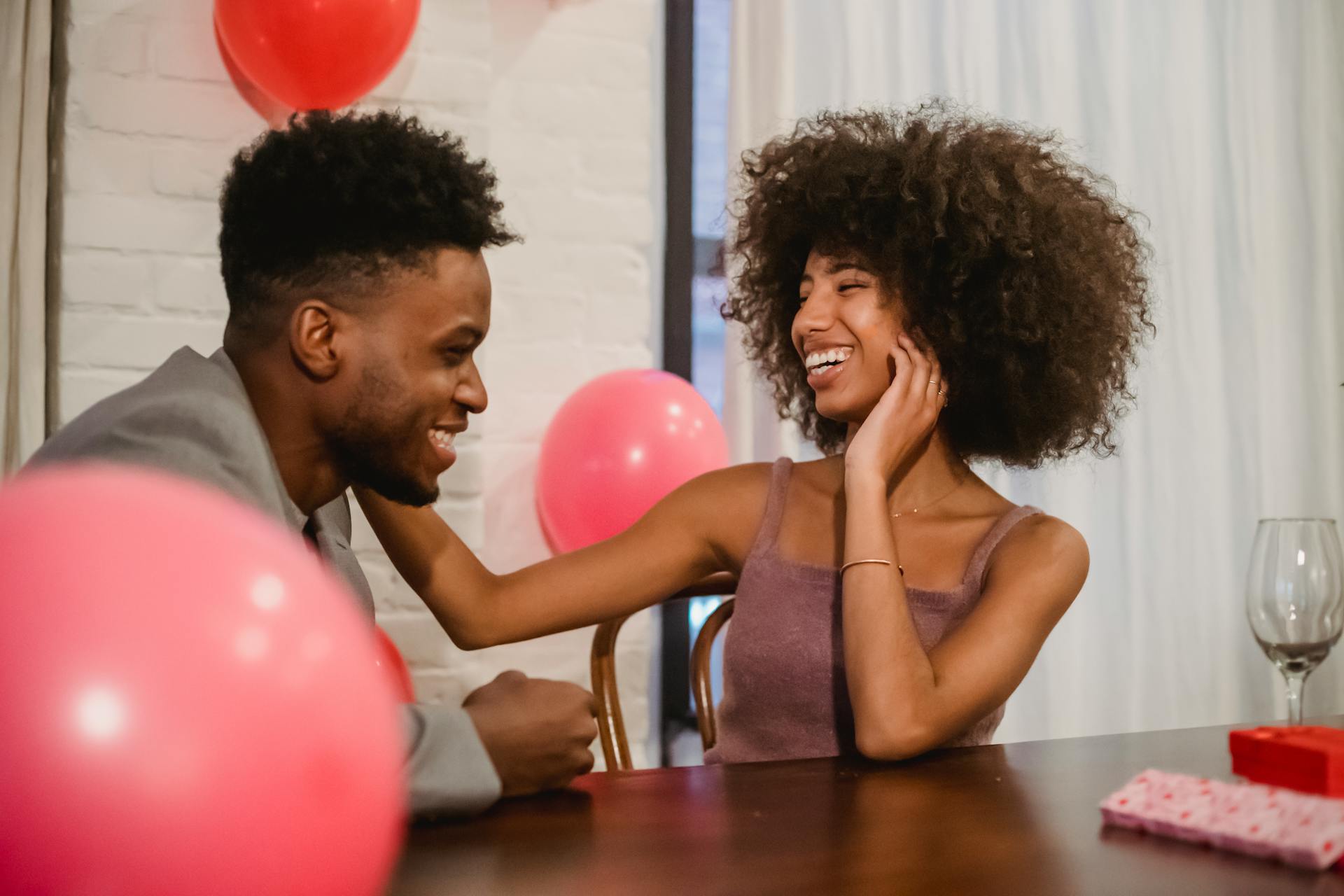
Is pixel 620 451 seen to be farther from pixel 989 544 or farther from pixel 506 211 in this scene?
pixel 989 544

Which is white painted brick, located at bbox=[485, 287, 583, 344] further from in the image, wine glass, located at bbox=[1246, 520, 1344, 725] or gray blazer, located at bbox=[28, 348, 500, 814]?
wine glass, located at bbox=[1246, 520, 1344, 725]

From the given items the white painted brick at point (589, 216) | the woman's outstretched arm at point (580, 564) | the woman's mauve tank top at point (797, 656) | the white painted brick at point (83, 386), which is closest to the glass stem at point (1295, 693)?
the woman's mauve tank top at point (797, 656)

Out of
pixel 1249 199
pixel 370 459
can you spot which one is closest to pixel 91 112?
pixel 370 459

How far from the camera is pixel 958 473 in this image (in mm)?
1911

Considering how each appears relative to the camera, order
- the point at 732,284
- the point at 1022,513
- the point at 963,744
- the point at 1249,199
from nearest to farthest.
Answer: the point at 963,744 → the point at 1022,513 → the point at 732,284 → the point at 1249,199

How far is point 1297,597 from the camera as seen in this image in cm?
134

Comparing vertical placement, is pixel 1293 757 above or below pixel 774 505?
below

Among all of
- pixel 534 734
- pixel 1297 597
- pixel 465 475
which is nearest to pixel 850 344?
pixel 1297 597

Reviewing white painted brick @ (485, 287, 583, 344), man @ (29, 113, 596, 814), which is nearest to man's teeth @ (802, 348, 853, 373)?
man @ (29, 113, 596, 814)

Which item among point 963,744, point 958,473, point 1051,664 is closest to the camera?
point 963,744

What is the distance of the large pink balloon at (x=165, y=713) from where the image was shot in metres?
0.52

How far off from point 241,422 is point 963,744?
3.42 feet

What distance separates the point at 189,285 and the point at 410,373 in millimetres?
1399

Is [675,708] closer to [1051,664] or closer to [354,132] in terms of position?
[1051,664]
